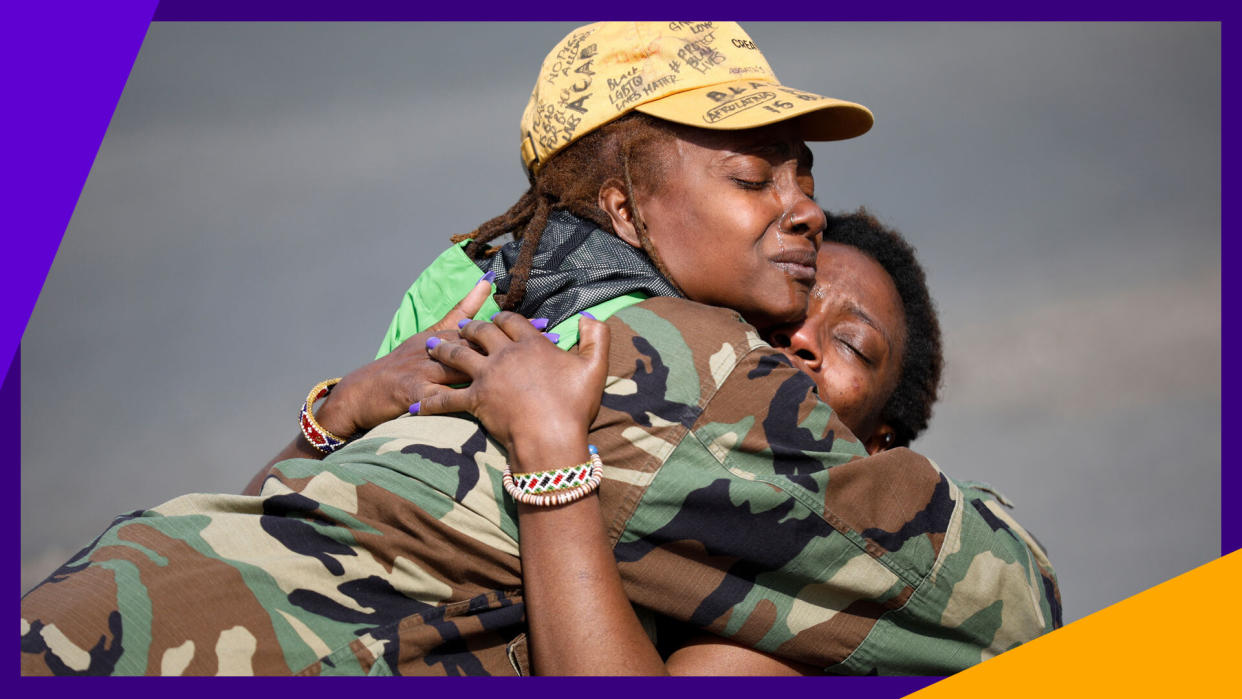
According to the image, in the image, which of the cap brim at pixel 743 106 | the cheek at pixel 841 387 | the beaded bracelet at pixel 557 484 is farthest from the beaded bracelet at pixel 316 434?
the cheek at pixel 841 387

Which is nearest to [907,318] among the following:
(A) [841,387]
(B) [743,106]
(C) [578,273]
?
(A) [841,387]

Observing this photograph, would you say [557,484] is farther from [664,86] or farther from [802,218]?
[664,86]

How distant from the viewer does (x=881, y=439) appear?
158 inches

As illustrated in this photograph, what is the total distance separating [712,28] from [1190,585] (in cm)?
191

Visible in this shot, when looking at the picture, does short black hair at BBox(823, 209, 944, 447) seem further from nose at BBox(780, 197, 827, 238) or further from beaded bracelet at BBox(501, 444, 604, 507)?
beaded bracelet at BBox(501, 444, 604, 507)

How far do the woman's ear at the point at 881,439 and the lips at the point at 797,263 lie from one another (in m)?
1.04

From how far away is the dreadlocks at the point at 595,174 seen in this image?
3.01m

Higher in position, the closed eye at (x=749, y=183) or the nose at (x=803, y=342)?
the closed eye at (x=749, y=183)

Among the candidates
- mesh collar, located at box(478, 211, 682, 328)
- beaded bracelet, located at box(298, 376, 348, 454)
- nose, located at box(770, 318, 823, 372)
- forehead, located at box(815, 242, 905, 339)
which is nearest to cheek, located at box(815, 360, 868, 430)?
nose, located at box(770, 318, 823, 372)

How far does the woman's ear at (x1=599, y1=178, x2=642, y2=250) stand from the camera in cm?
307

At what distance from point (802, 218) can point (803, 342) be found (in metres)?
0.54

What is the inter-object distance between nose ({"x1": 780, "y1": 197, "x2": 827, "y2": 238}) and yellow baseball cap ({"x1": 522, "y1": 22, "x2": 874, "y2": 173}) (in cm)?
25

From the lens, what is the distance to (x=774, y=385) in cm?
259

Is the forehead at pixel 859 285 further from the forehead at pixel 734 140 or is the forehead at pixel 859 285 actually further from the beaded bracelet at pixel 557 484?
the beaded bracelet at pixel 557 484
